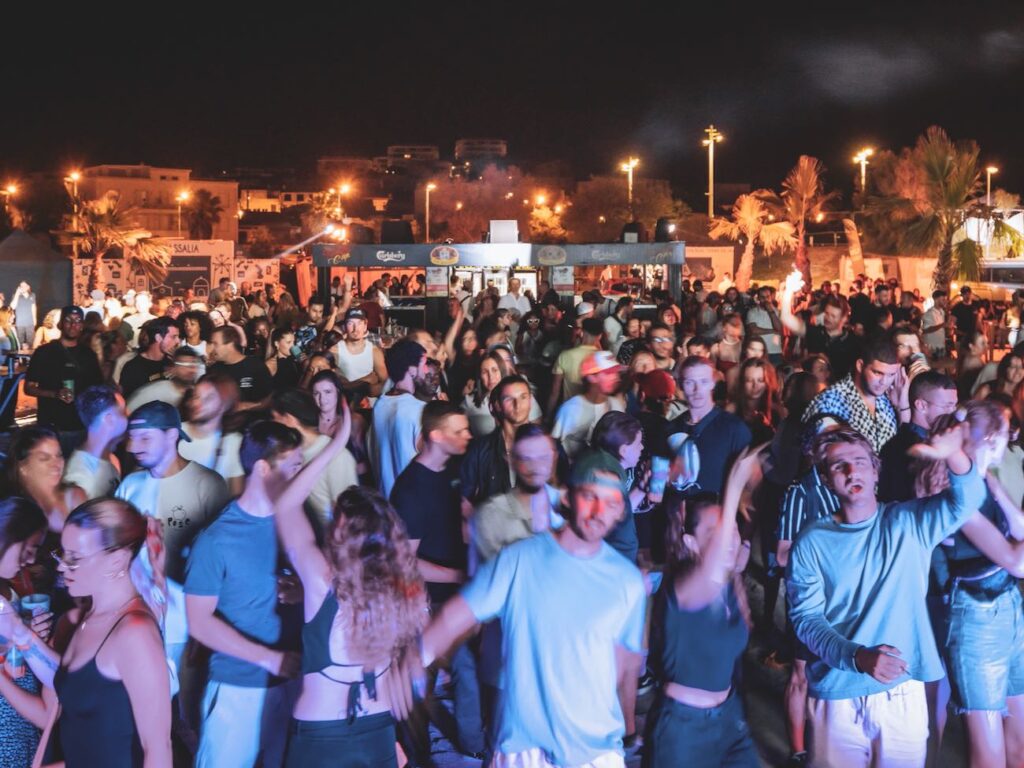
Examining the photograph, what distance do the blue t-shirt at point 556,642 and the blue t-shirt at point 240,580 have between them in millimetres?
1034

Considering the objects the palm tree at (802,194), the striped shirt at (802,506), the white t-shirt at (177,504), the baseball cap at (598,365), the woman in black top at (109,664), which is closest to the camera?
the woman in black top at (109,664)

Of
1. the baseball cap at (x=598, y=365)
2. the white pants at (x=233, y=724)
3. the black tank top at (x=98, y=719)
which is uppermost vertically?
the baseball cap at (x=598, y=365)

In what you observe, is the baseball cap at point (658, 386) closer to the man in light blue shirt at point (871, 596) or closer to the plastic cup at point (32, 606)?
the man in light blue shirt at point (871, 596)

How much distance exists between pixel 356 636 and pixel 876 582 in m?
1.78

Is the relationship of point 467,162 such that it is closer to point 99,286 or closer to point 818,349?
point 99,286

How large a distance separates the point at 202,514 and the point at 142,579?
66 cm

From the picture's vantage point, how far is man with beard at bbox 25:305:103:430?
27.7 feet

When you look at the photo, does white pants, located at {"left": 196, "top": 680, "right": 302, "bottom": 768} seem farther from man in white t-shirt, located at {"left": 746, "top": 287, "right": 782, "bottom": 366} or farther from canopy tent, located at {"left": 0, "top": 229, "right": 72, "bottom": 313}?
canopy tent, located at {"left": 0, "top": 229, "right": 72, "bottom": 313}

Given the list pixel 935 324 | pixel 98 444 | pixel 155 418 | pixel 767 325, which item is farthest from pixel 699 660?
pixel 935 324

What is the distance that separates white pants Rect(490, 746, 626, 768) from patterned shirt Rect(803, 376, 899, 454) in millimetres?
3656

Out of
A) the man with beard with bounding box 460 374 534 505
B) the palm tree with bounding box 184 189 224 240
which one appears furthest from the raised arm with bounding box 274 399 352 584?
the palm tree with bounding box 184 189 224 240

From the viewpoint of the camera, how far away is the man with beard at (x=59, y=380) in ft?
27.7

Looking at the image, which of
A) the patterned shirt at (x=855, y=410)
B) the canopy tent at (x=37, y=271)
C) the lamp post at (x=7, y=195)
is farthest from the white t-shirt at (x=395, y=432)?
the lamp post at (x=7, y=195)

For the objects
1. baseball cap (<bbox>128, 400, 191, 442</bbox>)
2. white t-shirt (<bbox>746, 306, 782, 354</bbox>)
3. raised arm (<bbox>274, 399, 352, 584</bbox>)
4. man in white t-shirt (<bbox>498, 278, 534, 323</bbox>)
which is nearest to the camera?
raised arm (<bbox>274, 399, 352, 584</bbox>)
